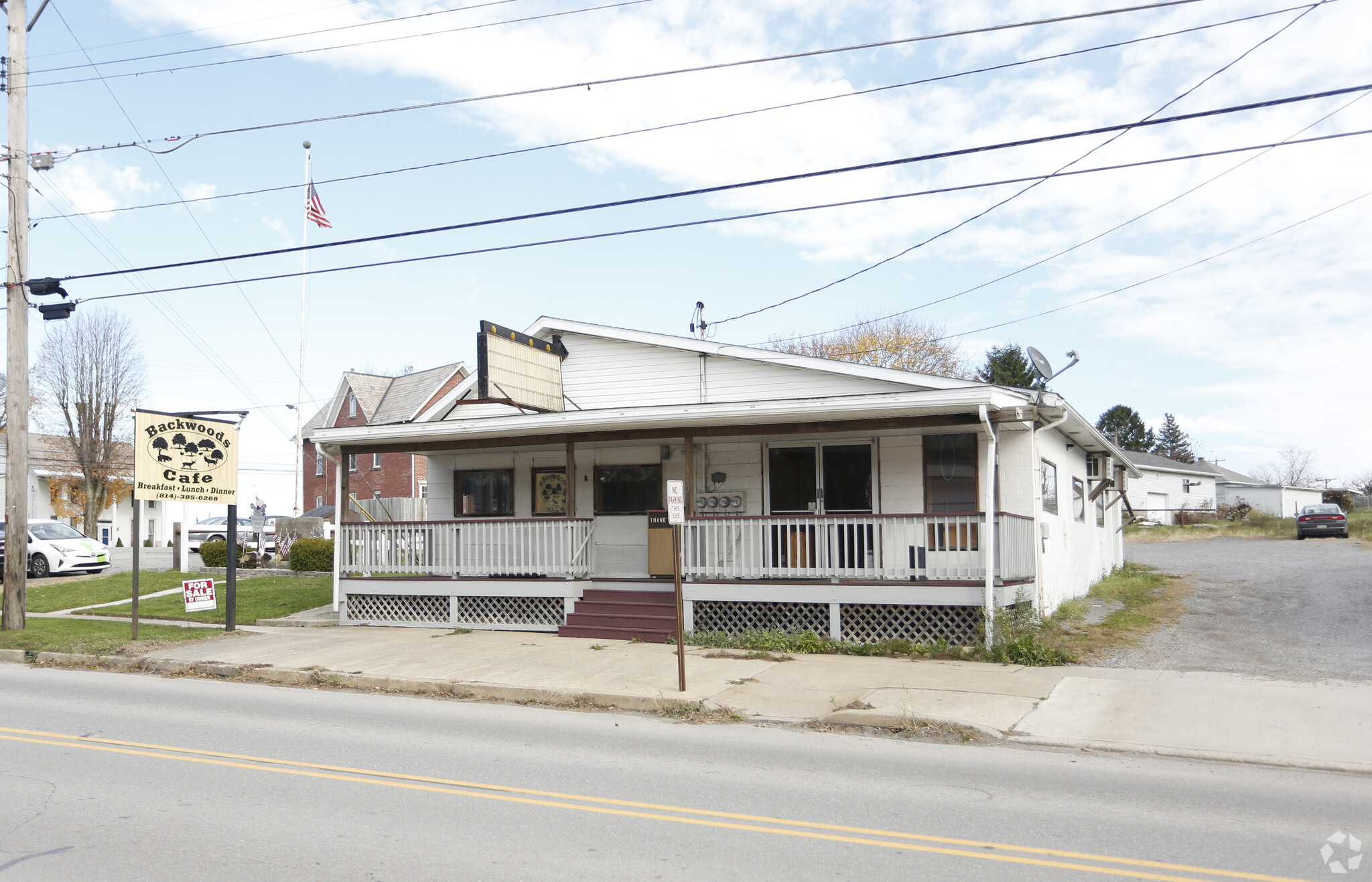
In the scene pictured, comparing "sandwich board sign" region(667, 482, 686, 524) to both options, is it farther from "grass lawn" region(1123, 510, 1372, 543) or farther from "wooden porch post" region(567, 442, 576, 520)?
"grass lawn" region(1123, 510, 1372, 543)

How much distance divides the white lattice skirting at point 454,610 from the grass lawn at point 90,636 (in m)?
2.40

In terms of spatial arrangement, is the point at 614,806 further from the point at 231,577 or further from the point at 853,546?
the point at 231,577


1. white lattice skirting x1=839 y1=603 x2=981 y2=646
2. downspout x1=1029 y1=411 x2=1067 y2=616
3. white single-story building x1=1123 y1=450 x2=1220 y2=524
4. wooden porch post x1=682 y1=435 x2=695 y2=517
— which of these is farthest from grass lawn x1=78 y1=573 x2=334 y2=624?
white single-story building x1=1123 y1=450 x2=1220 y2=524

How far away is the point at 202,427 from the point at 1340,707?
15.7 meters

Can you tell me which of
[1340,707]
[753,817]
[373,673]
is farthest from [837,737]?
[373,673]

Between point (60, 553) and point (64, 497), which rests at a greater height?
point (64, 497)

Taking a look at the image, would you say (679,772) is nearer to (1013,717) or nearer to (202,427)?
(1013,717)

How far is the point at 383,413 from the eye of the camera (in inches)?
1671

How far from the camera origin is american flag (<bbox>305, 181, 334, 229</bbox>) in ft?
97.0

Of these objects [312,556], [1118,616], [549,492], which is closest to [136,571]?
[549,492]

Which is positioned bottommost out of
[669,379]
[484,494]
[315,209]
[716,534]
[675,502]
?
[716,534]

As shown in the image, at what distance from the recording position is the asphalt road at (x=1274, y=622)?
38.8ft

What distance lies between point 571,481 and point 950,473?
20.1ft

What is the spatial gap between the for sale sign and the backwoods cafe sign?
1.42 metres
